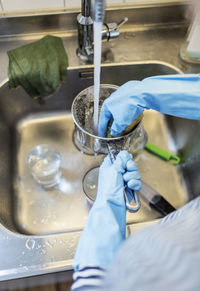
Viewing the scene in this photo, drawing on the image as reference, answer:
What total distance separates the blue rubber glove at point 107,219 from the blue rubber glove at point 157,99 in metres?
0.09

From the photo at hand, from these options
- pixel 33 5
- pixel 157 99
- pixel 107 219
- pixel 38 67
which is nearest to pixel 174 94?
pixel 157 99

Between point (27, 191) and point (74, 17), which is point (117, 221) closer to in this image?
point (27, 191)

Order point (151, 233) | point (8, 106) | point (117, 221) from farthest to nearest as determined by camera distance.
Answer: point (8, 106) < point (117, 221) < point (151, 233)

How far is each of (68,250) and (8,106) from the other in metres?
0.52

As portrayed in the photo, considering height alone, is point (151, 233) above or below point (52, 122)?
above

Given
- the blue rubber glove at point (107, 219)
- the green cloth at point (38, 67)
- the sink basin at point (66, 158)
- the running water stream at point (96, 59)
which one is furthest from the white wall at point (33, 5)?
the blue rubber glove at point (107, 219)

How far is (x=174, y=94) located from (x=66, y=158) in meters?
0.45

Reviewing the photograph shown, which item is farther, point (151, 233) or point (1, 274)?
point (1, 274)

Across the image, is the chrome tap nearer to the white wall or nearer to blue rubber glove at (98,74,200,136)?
the white wall

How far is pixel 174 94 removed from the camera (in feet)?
→ 1.71

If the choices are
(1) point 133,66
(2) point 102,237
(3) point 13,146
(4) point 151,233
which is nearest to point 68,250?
(2) point 102,237

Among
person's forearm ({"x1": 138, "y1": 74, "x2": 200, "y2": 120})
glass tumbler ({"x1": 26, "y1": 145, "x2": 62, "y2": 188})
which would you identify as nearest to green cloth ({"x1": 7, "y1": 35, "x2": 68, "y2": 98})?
glass tumbler ({"x1": 26, "y1": 145, "x2": 62, "y2": 188})

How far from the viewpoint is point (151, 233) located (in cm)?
36

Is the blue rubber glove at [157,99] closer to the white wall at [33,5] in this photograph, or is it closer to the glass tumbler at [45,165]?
the glass tumbler at [45,165]
